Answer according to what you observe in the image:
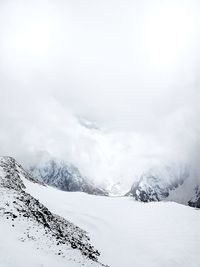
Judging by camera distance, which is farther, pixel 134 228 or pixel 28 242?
pixel 134 228

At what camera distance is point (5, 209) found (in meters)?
41.2

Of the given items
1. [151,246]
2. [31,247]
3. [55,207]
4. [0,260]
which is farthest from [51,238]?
[55,207]

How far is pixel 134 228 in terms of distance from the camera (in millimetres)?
72625

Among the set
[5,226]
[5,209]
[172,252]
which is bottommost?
[5,226]

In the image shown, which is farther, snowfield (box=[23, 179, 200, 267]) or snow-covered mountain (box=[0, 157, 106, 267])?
snowfield (box=[23, 179, 200, 267])

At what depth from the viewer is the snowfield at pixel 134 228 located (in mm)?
56719

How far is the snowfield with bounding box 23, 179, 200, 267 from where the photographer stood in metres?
56.7

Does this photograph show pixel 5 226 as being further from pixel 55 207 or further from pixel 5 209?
pixel 55 207

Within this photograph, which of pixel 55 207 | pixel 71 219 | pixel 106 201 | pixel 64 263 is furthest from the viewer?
pixel 106 201

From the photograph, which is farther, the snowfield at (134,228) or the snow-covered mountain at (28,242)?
the snowfield at (134,228)

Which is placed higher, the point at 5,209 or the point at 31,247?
the point at 5,209

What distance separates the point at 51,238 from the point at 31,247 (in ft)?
15.1

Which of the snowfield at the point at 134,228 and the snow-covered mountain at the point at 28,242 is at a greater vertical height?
the snowfield at the point at 134,228

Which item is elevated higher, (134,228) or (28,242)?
(134,228)
